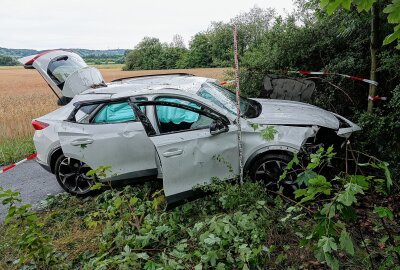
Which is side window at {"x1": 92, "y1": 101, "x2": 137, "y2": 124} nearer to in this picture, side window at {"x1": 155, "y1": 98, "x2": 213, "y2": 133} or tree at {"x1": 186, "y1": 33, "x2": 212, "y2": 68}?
side window at {"x1": 155, "y1": 98, "x2": 213, "y2": 133}

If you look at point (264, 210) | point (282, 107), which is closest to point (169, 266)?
point (264, 210)

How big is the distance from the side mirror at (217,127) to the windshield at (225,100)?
492 mm

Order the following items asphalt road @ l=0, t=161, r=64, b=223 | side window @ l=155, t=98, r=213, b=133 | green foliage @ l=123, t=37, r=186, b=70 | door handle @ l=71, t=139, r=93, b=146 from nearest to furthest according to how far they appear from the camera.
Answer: side window @ l=155, t=98, r=213, b=133 → door handle @ l=71, t=139, r=93, b=146 → asphalt road @ l=0, t=161, r=64, b=223 → green foliage @ l=123, t=37, r=186, b=70

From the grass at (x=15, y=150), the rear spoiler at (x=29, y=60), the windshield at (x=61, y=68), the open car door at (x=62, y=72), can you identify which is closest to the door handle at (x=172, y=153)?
the open car door at (x=62, y=72)

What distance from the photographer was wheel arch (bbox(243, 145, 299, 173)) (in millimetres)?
4543

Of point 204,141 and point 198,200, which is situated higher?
point 204,141

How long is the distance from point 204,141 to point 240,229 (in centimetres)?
136

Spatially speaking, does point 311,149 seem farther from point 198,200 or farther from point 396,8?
point 396,8

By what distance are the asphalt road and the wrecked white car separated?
0.75 metres

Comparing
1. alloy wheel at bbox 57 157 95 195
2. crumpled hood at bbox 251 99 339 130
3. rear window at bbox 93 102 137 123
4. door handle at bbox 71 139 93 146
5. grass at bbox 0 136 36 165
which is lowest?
grass at bbox 0 136 36 165

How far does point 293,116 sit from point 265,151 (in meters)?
0.78

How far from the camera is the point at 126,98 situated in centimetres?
525

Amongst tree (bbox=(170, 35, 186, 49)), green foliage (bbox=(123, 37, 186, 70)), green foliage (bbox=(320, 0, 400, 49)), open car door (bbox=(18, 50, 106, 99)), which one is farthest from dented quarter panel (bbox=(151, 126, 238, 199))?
tree (bbox=(170, 35, 186, 49))

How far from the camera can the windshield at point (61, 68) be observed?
6.34 meters
